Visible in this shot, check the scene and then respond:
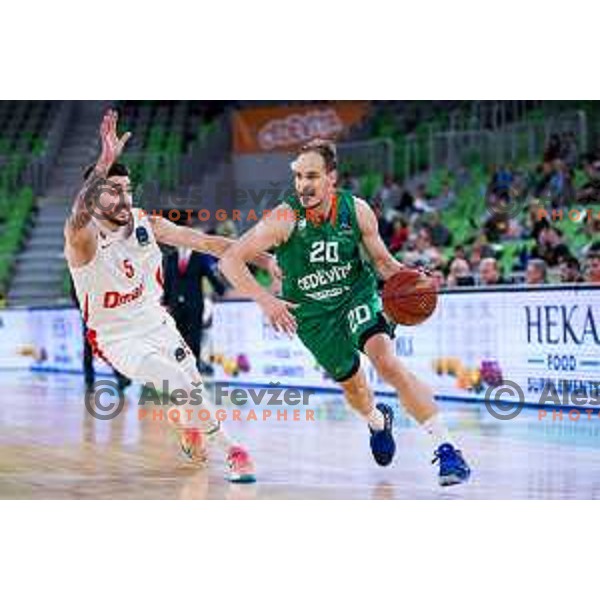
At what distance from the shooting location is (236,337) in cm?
1370

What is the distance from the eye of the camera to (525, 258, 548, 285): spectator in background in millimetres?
10883

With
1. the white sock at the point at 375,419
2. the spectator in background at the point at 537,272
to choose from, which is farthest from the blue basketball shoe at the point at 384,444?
the spectator in background at the point at 537,272

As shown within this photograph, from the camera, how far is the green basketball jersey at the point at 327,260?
7.15m

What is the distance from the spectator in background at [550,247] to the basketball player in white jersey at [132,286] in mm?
4266

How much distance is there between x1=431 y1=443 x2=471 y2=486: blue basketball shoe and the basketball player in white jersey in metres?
1.00

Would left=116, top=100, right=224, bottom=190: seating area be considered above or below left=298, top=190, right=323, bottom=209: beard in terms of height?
above

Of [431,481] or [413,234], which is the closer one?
[431,481]

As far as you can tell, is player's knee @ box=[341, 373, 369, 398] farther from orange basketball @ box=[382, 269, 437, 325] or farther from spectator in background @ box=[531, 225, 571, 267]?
spectator in background @ box=[531, 225, 571, 267]

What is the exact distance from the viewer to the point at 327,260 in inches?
284

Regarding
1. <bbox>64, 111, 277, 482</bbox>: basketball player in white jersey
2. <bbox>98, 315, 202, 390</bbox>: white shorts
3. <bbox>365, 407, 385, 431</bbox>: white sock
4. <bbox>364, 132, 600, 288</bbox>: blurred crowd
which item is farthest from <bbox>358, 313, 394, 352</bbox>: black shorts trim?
<bbox>364, 132, 600, 288</bbox>: blurred crowd

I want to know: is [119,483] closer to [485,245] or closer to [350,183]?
[485,245]

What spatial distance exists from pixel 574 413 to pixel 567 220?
245 centimetres

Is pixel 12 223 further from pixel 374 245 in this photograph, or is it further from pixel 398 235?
pixel 374 245

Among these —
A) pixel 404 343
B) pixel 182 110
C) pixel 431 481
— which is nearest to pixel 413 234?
pixel 404 343
